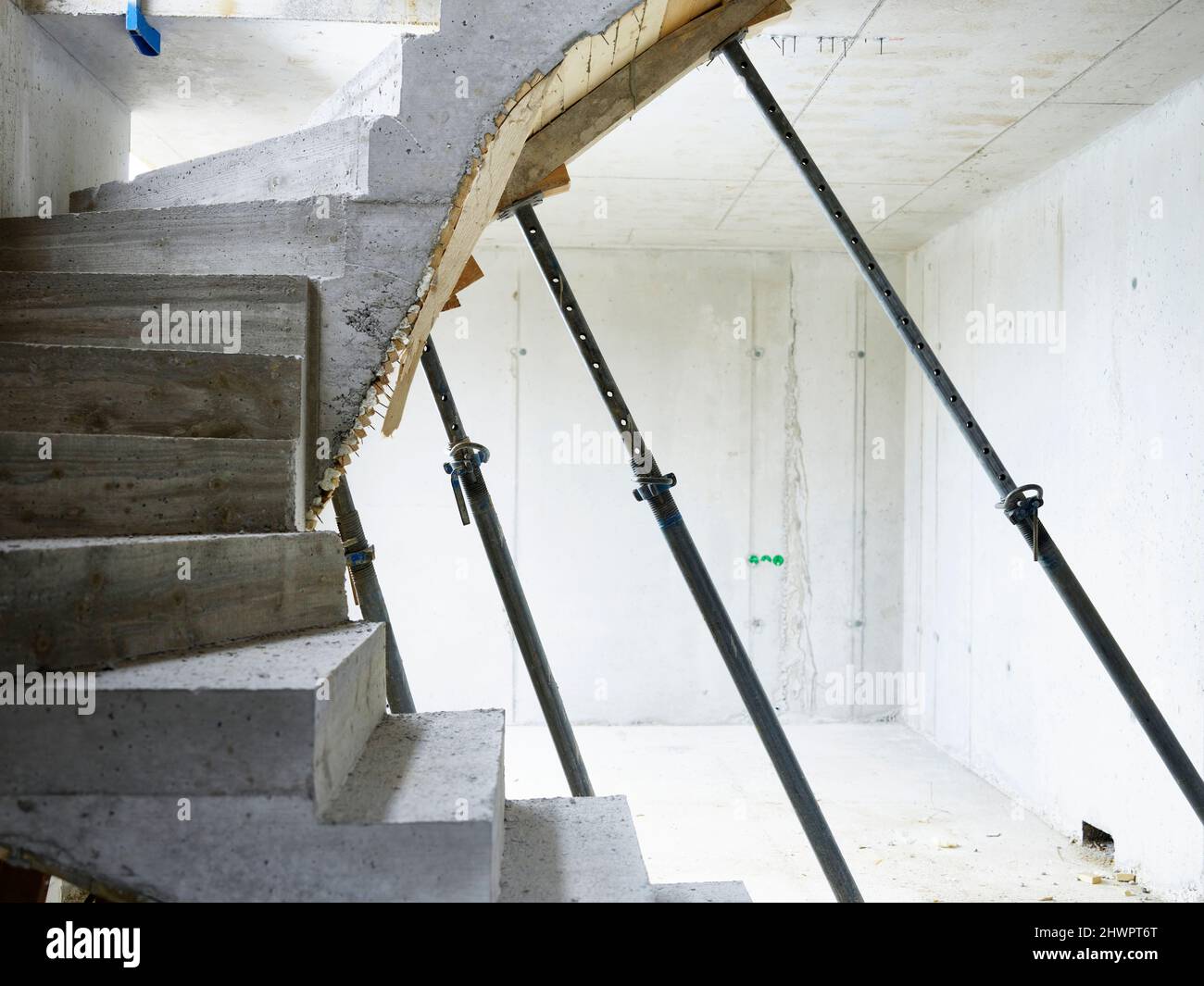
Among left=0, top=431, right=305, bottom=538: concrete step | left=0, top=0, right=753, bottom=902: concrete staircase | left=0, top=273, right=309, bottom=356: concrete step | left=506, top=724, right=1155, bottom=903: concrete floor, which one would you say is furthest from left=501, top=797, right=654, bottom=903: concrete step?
left=506, top=724, right=1155, bottom=903: concrete floor

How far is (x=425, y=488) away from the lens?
18.4 feet

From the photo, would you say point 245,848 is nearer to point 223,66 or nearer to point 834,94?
point 223,66

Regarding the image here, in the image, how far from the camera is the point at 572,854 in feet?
4.82

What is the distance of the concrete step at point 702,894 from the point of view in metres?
1.37

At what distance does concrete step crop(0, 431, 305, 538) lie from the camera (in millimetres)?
1454

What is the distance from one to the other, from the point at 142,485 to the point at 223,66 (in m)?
1.83

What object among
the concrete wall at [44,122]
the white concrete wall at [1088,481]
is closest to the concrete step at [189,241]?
the concrete wall at [44,122]

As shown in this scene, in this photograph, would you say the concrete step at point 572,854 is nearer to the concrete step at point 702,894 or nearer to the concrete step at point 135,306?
the concrete step at point 702,894

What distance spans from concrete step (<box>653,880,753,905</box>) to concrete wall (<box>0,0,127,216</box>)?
2002 mm

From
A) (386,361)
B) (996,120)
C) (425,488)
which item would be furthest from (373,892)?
(425,488)

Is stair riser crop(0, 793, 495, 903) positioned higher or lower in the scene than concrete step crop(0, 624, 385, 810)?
lower

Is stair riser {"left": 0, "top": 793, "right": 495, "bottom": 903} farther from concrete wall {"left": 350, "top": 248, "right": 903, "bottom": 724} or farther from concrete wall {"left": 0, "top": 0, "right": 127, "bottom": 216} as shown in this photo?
concrete wall {"left": 350, "top": 248, "right": 903, "bottom": 724}

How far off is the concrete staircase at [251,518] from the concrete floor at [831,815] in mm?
2260
